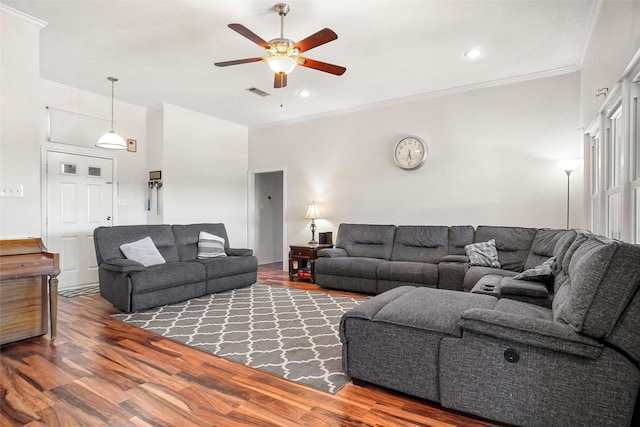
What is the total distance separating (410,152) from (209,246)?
3316mm

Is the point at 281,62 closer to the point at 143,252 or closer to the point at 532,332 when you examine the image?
the point at 532,332

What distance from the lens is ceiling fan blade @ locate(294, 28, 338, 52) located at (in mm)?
2494

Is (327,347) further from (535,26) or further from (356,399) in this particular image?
(535,26)

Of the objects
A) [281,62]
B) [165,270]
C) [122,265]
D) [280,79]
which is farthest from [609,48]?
[122,265]

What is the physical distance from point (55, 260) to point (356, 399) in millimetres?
2737

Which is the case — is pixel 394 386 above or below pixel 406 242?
below

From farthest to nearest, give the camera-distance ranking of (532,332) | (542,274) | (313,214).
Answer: (313,214) → (542,274) → (532,332)

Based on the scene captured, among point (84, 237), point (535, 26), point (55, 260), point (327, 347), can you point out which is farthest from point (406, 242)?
point (84, 237)

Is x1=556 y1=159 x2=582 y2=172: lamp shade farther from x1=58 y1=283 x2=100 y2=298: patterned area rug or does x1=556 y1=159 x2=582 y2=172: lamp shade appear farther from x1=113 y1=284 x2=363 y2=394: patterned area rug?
x1=58 y1=283 x2=100 y2=298: patterned area rug

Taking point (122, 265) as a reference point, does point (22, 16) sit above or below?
above

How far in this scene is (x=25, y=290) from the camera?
296 centimetres

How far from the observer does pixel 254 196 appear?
717 centimetres

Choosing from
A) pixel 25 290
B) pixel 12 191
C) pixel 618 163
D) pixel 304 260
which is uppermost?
→ pixel 618 163

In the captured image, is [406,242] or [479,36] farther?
[406,242]
